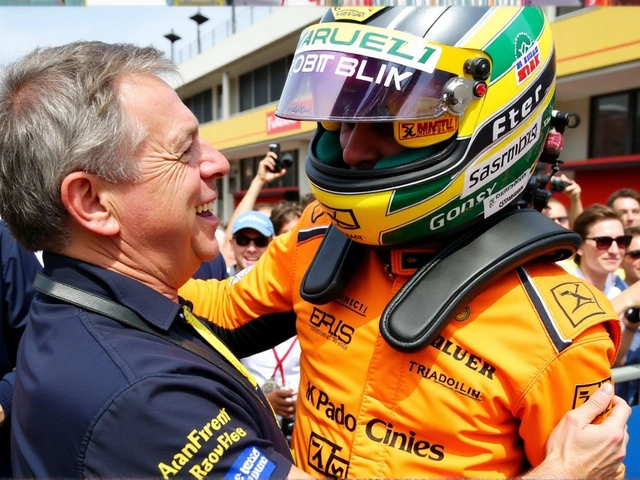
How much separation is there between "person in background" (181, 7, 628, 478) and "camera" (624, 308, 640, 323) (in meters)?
1.54

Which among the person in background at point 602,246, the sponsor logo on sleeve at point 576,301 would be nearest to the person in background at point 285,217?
the person in background at point 602,246

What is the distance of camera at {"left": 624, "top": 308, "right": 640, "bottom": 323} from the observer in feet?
8.68

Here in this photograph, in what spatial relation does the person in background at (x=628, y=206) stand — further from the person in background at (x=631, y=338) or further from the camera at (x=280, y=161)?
the camera at (x=280, y=161)

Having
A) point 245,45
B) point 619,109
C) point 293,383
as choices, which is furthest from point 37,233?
point 245,45

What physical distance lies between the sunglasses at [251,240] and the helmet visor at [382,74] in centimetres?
243

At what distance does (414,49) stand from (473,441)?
900mm

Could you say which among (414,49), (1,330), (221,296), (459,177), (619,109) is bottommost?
(619,109)

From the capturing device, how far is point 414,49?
1315 millimetres

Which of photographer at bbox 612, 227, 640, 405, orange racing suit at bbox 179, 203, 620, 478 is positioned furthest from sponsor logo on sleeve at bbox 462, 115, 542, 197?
photographer at bbox 612, 227, 640, 405

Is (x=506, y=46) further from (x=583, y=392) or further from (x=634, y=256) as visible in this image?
(x=634, y=256)

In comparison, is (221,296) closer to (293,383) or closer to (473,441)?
(473,441)

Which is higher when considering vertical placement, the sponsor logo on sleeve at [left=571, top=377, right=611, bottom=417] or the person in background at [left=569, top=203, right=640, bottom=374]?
the sponsor logo on sleeve at [left=571, top=377, right=611, bottom=417]

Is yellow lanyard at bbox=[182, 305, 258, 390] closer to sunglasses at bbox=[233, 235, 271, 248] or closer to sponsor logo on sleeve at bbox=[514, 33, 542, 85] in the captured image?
sponsor logo on sleeve at bbox=[514, 33, 542, 85]

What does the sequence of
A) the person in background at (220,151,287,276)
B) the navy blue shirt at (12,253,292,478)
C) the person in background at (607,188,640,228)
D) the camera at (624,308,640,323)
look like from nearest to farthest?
the navy blue shirt at (12,253,292,478), the camera at (624,308,640,323), the person in background at (220,151,287,276), the person in background at (607,188,640,228)
